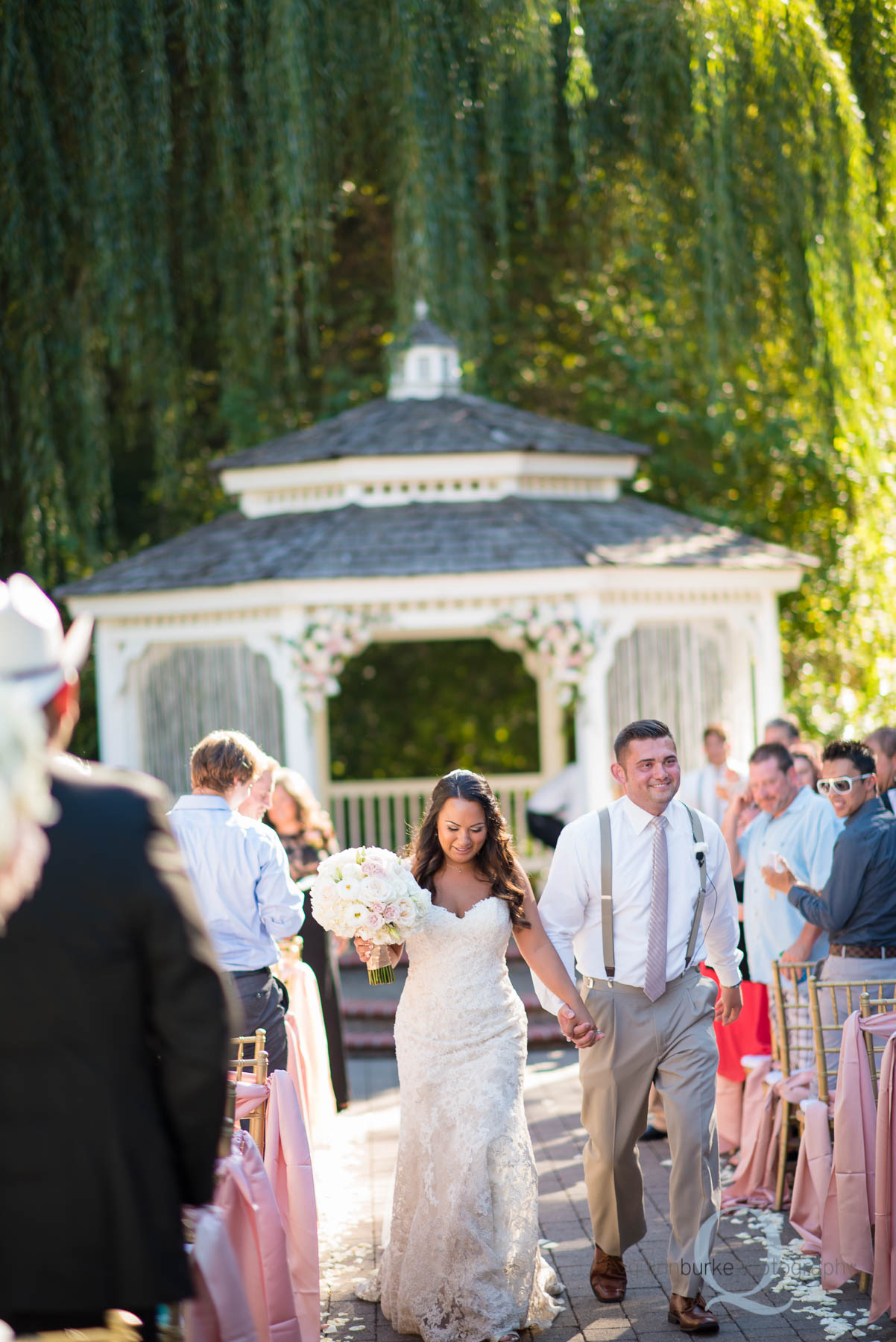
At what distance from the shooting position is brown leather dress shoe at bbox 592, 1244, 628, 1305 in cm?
494

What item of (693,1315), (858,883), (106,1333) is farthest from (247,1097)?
(858,883)

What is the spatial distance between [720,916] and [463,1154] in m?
1.25

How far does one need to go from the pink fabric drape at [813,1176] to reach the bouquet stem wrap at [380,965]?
1.72 m

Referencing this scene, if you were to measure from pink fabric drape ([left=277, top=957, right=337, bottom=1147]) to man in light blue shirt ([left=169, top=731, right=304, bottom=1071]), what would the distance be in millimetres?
1018

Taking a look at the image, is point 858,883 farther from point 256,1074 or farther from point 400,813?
point 400,813

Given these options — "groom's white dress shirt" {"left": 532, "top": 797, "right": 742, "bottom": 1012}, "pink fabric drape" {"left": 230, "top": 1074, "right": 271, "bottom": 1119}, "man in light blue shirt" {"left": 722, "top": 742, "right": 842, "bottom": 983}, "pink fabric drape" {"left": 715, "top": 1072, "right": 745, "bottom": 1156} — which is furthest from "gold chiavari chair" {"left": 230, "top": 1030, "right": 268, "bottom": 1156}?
"pink fabric drape" {"left": 715, "top": 1072, "right": 745, "bottom": 1156}

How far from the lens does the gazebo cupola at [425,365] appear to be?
39.3 feet

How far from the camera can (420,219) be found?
11523 mm

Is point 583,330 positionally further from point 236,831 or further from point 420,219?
point 236,831

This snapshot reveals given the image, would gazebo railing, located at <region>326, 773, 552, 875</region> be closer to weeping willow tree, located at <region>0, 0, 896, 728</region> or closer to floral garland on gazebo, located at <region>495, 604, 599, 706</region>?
floral garland on gazebo, located at <region>495, 604, 599, 706</region>

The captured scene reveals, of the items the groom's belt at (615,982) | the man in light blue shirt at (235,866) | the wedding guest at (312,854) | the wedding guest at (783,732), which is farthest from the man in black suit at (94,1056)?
the wedding guest at (783,732)

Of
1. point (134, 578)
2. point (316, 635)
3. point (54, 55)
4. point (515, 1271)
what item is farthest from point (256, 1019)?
point (54, 55)

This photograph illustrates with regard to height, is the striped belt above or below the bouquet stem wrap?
below

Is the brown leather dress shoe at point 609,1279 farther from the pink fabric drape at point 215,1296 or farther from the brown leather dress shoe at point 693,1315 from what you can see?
the pink fabric drape at point 215,1296
